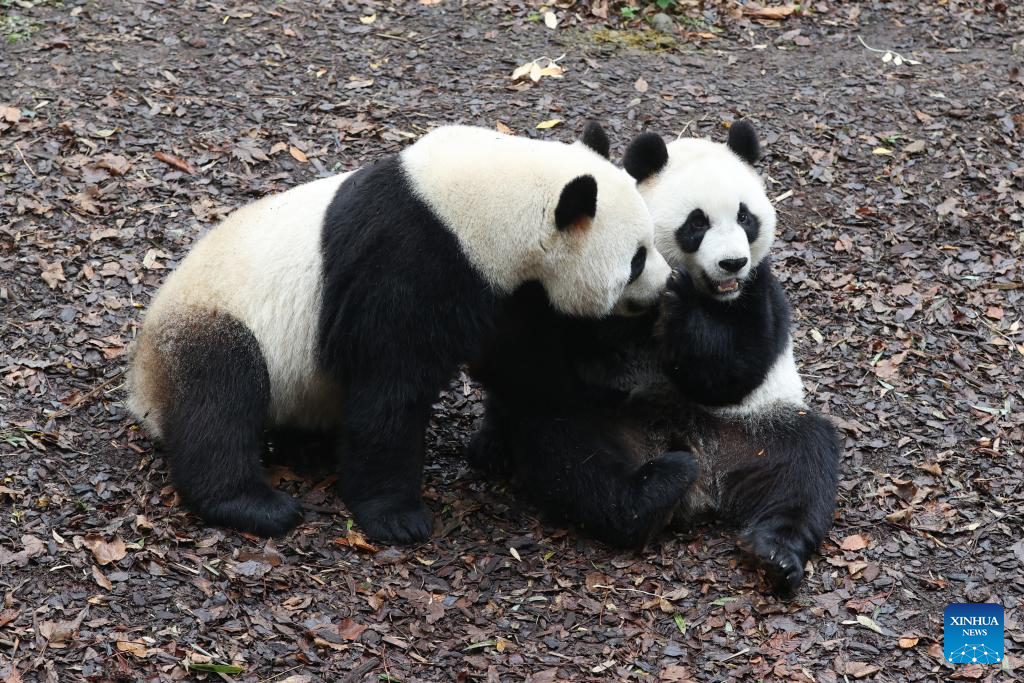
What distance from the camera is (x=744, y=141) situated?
6195mm

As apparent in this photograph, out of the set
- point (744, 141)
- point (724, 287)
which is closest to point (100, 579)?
point (724, 287)

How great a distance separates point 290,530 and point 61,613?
3.76ft

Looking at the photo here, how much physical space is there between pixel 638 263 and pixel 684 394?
2.97 feet

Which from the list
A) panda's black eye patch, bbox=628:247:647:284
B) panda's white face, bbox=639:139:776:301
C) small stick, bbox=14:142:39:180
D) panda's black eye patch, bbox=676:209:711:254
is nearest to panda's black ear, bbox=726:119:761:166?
panda's white face, bbox=639:139:776:301

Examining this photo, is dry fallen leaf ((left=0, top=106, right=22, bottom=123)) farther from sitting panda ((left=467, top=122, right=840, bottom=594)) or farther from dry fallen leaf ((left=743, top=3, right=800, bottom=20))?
dry fallen leaf ((left=743, top=3, right=800, bottom=20))

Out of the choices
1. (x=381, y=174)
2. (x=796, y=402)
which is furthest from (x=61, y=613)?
(x=796, y=402)

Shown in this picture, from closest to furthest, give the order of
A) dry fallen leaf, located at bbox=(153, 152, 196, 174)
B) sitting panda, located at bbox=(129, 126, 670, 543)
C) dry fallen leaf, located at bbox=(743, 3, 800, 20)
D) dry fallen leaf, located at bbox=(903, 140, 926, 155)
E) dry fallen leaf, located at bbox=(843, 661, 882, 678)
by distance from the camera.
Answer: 1. dry fallen leaf, located at bbox=(843, 661, 882, 678)
2. sitting panda, located at bbox=(129, 126, 670, 543)
3. dry fallen leaf, located at bbox=(153, 152, 196, 174)
4. dry fallen leaf, located at bbox=(903, 140, 926, 155)
5. dry fallen leaf, located at bbox=(743, 3, 800, 20)

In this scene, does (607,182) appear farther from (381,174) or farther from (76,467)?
(76,467)

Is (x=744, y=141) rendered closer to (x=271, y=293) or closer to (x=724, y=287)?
(x=724, y=287)

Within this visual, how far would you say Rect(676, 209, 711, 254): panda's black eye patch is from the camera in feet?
19.1

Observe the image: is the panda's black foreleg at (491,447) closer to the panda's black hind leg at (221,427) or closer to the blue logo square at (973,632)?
the panda's black hind leg at (221,427)

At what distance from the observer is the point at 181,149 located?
8.48 m

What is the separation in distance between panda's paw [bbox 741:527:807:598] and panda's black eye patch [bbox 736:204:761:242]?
1545 millimetres

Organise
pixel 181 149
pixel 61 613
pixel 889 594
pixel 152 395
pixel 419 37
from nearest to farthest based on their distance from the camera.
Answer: pixel 61 613 < pixel 889 594 < pixel 152 395 < pixel 181 149 < pixel 419 37
